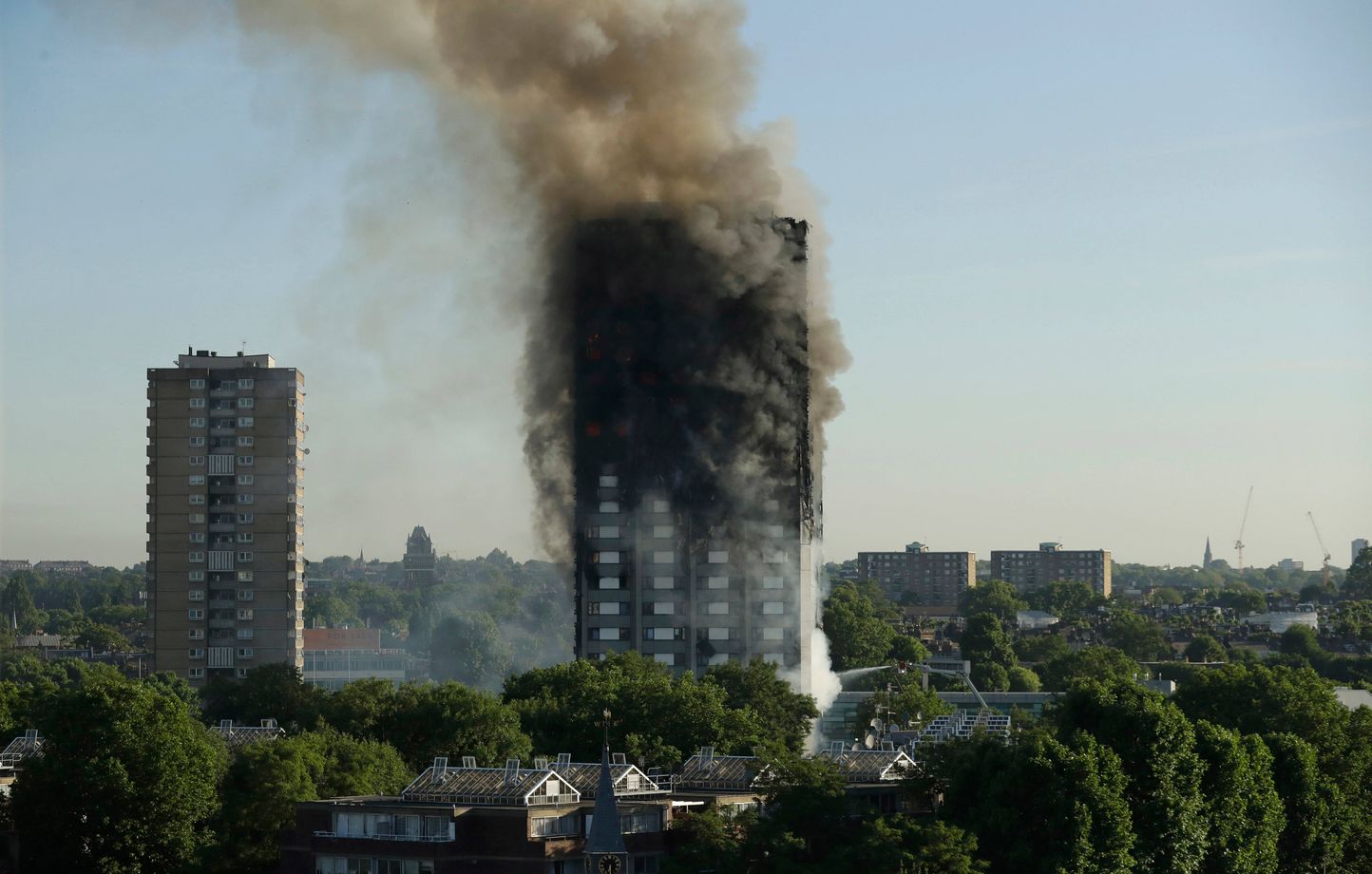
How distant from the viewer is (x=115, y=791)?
121688 millimetres

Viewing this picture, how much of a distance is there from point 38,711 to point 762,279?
69.2 metres

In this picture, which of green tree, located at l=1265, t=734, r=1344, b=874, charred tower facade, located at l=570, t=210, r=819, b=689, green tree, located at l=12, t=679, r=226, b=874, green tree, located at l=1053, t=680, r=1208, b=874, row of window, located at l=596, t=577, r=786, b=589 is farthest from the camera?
row of window, located at l=596, t=577, r=786, b=589

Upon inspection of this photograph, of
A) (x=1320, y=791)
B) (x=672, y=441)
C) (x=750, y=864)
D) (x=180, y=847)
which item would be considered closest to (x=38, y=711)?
(x=180, y=847)

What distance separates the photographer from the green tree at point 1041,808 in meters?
103

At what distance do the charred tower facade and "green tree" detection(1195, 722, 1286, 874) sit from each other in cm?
7797

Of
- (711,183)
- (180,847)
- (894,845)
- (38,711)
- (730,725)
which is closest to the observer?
(894,845)

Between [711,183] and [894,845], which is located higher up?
[711,183]

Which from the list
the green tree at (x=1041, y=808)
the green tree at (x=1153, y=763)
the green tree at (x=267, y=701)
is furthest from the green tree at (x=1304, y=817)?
the green tree at (x=267, y=701)

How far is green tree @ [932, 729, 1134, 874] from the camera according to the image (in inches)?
4063

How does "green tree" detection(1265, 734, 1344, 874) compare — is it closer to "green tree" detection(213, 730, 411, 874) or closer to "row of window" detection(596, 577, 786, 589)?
"green tree" detection(213, 730, 411, 874)

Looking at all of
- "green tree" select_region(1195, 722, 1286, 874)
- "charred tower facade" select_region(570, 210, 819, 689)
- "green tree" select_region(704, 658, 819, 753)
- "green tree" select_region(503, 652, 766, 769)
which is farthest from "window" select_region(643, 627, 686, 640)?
"green tree" select_region(1195, 722, 1286, 874)

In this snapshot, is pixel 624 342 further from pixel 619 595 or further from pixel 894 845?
pixel 894 845

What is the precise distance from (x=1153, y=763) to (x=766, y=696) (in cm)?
5778

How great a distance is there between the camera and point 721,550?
194 metres
